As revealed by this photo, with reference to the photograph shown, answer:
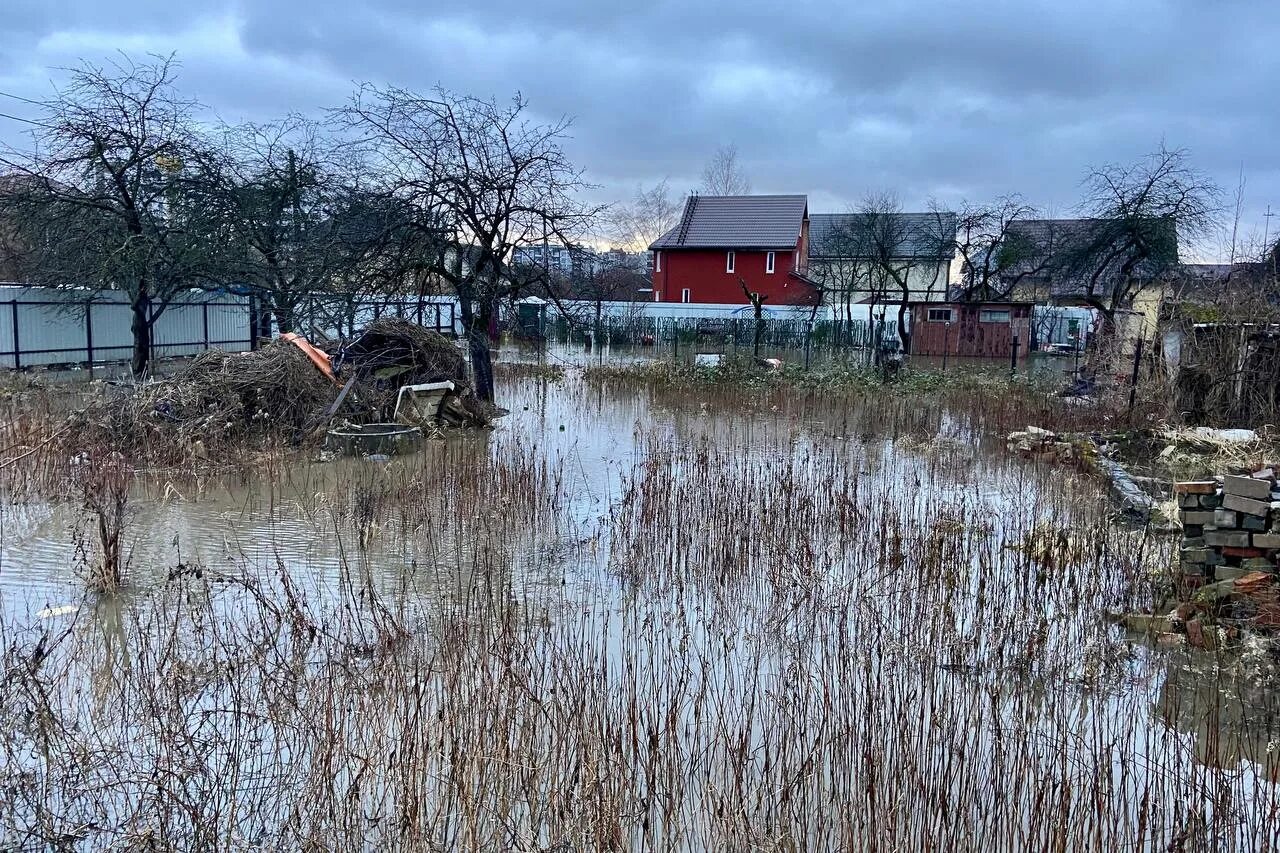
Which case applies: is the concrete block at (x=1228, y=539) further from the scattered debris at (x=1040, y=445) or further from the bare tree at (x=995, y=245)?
the bare tree at (x=995, y=245)

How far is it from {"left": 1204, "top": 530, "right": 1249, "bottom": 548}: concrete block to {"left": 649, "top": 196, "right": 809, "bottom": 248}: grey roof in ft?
121

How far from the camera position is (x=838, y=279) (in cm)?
3816

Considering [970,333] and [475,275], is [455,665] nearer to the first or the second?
[475,275]

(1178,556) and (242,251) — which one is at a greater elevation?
(242,251)

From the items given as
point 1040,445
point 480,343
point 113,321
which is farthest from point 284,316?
point 1040,445

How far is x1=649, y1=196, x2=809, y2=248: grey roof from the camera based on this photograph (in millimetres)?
42094

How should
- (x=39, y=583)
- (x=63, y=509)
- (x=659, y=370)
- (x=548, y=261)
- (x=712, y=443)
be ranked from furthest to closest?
(x=659, y=370) < (x=548, y=261) < (x=712, y=443) < (x=63, y=509) < (x=39, y=583)

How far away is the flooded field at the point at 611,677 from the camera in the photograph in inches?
133

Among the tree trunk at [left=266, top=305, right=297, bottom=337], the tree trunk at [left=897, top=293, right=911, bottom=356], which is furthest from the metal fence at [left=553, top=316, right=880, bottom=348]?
the tree trunk at [left=266, top=305, right=297, bottom=337]

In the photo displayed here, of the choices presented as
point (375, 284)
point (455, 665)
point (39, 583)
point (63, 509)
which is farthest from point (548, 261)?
point (455, 665)

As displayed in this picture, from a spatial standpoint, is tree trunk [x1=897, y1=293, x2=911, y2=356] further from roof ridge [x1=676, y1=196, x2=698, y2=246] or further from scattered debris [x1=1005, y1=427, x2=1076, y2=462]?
scattered debris [x1=1005, y1=427, x2=1076, y2=462]

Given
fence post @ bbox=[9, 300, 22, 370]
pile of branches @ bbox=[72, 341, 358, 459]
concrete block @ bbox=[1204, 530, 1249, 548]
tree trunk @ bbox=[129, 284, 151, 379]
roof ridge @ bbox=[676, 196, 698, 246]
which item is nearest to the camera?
concrete block @ bbox=[1204, 530, 1249, 548]

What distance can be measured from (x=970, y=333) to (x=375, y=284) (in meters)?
20.5

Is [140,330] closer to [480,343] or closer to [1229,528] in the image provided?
[480,343]
